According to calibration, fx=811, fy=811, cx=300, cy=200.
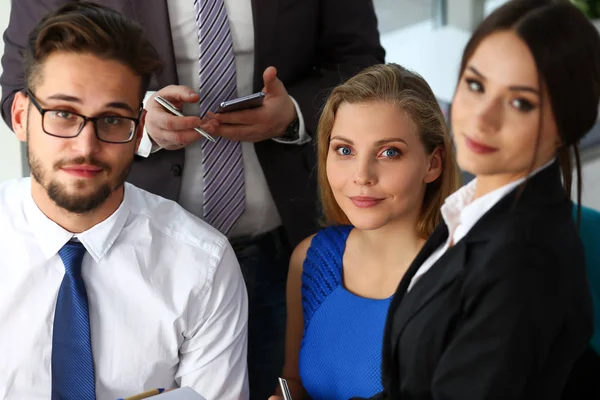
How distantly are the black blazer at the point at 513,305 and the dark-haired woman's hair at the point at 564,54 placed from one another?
0.07 metres

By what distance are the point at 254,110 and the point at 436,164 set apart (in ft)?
1.47

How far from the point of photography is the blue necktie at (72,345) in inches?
61.1

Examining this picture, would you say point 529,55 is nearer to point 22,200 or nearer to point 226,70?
point 226,70

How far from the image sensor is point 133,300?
5.39ft

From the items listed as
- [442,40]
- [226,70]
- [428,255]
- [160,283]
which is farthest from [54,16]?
[442,40]

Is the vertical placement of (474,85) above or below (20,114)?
above

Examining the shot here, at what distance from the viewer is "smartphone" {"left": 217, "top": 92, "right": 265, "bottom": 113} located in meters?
1.58

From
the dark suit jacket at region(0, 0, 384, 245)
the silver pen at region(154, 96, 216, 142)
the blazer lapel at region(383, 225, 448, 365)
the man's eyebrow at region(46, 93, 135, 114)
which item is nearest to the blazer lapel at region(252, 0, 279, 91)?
the dark suit jacket at region(0, 0, 384, 245)

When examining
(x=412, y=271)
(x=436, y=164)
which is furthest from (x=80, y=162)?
(x=412, y=271)

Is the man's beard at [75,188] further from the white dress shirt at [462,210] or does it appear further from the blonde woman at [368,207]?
the white dress shirt at [462,210]

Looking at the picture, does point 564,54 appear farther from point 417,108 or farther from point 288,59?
point 288,59

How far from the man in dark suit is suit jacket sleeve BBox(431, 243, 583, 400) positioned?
93cm

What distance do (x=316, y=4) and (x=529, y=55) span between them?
3.64ft

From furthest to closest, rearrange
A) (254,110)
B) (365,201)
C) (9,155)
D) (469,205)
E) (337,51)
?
1. (9,155)
2. (337,51)
3. (254,110)
4. (365,201)
5. (469,205)
